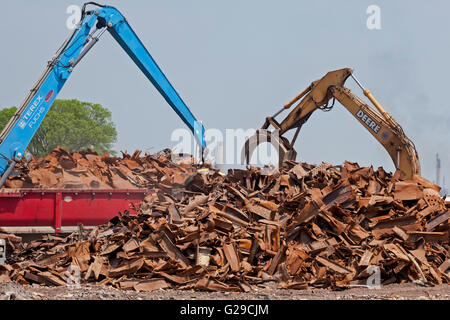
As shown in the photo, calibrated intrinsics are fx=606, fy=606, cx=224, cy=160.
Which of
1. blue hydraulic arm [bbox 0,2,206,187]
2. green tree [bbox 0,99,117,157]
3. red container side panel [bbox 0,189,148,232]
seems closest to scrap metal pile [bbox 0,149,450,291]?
red container side panel [bbox 0,189,148,232]

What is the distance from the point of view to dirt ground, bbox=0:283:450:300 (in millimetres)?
8680

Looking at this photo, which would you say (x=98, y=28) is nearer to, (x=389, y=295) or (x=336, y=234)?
(x=336, y=234)

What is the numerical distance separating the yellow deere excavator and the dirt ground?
219 inches

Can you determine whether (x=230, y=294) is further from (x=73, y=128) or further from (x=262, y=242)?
(x=73, y=128)

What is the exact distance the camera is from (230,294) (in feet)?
29.7

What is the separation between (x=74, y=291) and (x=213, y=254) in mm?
2315

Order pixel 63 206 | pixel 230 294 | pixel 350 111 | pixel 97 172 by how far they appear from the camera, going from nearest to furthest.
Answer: pixel 230 294, pixel 63 206, pixel 97 172, pixel 350 111

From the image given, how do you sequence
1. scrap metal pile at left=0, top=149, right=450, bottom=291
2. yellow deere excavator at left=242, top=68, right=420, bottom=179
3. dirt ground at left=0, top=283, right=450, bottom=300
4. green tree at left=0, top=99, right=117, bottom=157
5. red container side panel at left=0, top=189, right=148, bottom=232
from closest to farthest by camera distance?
dirt ground at left=0, top=283, right=450, bottom=300 → scrap metal pile at left=0, top=149, right=450, bottom=291 → red container side panel at left=0, top=189, right=148, bottom=232 → yellow deere excavator at left=242, top=68, right=420, bottom=179 → green tree at left=0, top=99, right=117, bottom=157

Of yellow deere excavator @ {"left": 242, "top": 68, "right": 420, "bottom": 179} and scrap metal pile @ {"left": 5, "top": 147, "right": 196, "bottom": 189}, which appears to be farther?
yellow deere excavator @ {"left": 242, "top": 68, "right": 420, "bottom": 179}

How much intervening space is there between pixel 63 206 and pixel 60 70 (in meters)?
2.87

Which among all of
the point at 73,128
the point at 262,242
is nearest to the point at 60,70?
the point at 262,242

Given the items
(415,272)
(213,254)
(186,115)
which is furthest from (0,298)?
(186,115)

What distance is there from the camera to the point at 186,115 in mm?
17297

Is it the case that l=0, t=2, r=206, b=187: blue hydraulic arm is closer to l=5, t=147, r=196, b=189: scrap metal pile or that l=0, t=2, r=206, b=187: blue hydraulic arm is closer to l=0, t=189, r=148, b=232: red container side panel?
l=0, t=189, r=148, b=232: red container side panel
